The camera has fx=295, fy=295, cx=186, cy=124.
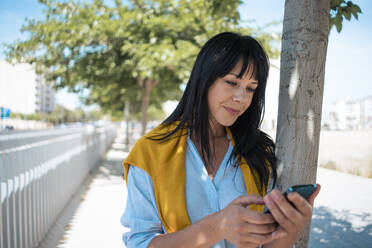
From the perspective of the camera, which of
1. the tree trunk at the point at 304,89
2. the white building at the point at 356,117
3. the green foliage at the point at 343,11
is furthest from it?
the white building at the point at 356,117

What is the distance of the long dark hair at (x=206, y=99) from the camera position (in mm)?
1610

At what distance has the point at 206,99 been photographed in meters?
1.72

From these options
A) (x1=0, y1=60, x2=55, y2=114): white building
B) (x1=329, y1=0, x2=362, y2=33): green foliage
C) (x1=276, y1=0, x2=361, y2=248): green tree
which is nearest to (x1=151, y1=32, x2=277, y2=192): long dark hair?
(x1=276, y1=0, x2=361, y2=248): green tree

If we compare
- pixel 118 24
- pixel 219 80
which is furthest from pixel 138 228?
pixel 118 24

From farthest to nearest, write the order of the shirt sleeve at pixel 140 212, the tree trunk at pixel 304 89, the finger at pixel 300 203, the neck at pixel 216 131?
the neck at pixel 216 131 < the tree trunk at pixel 304 89 < the shirt sleeve at pixel 140 212 < the finger at pixel 300 203

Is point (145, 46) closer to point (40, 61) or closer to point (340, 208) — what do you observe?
point (40, 61)

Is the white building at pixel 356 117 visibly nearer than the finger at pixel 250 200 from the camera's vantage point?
No

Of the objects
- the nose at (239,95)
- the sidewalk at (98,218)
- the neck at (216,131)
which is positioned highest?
the nose at (239,95)

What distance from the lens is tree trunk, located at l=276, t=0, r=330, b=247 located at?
1.78 meters

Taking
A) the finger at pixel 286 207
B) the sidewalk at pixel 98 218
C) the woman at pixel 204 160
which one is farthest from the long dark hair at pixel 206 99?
the sidewalk at pixel 98 218

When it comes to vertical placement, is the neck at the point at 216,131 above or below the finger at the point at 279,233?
above

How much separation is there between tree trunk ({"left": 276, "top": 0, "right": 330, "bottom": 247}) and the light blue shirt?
399mm

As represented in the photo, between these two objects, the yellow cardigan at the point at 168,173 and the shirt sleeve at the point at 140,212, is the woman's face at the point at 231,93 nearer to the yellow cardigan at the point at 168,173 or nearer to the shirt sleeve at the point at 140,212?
the yellow cardigan at the point at 168,173

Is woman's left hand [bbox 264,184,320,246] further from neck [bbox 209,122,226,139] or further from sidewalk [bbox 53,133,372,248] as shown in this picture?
sidewalk [bbox 53,133,372,248]
